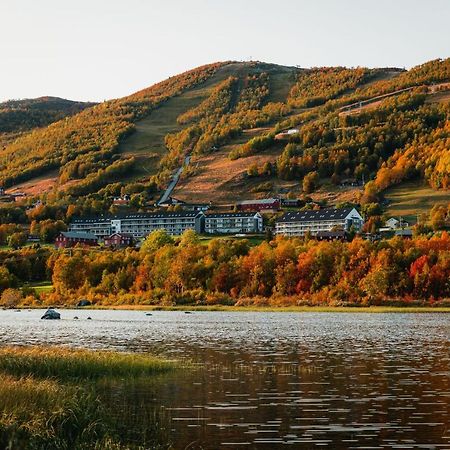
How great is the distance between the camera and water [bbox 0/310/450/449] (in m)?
32.0

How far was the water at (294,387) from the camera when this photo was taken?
32.0 meters

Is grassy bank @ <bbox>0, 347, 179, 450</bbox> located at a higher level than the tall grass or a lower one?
higher

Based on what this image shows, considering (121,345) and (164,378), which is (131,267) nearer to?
(121,345)

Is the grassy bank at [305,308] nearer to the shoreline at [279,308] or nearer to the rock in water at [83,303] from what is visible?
the shoreline at [279,308]

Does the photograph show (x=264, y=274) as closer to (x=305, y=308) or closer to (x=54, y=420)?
(x=305, y=308)

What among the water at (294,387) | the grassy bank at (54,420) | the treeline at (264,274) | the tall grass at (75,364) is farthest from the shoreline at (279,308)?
the grassy bank at (54,420)

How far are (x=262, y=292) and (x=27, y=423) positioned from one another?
434ft

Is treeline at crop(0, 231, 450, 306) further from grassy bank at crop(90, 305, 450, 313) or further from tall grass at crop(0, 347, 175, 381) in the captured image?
tall grass at crop(0, 347, 175, 381)

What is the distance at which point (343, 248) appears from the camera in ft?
524

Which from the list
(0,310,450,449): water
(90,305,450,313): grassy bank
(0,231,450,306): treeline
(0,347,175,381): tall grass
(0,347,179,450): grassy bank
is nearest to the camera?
(0,347,179,450): grassy bank

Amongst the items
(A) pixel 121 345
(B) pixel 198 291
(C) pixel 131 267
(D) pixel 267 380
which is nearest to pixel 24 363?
(D) pixel 267 380

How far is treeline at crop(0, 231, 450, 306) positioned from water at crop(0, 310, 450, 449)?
5696 centimetres

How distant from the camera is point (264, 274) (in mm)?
157750

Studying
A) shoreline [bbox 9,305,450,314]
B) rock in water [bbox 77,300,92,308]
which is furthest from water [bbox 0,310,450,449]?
rock in water [bbox 77,300,92,308]
